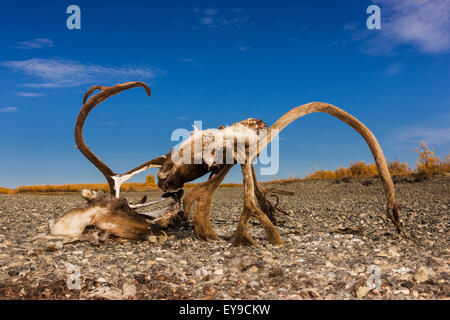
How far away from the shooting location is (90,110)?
625 cm

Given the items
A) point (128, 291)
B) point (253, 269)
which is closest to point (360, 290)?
point (253, 269)

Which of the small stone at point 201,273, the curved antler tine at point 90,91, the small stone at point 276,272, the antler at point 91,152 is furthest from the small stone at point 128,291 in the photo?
the curved antler tine at point 90,91

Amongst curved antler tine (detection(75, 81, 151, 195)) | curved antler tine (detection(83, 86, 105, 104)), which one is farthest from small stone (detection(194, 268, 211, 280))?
curved antler tine (detection(83, 86, 105, 104))

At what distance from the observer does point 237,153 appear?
601cm

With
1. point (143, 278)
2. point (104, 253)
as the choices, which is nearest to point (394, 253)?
point (143, 278)

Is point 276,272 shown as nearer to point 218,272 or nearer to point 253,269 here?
point 253,269

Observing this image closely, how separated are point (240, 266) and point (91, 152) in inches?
150

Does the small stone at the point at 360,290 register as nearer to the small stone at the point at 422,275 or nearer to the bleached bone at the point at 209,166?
the small stone at the point at 422,275

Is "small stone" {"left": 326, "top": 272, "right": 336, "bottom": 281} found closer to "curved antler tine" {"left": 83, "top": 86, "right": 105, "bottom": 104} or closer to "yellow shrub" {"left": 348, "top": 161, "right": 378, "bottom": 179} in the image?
"curved antler tine" {"left": 83, "top": 86, "right": 105, "bottom": 104}

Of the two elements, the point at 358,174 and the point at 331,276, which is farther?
the point at 358,174

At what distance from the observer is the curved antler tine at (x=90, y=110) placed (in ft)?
19.8

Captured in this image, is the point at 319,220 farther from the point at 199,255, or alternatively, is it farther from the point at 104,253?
the point at 104,253

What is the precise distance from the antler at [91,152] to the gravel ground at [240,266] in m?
1.24

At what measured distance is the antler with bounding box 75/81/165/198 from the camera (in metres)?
6.05
